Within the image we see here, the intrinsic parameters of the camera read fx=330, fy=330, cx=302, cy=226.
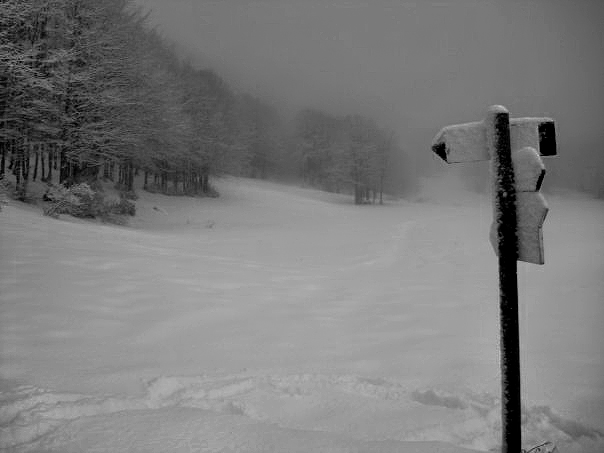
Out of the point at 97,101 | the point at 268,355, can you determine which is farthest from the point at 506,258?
the point at 97,101

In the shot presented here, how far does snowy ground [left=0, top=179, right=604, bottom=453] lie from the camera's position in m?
2.30

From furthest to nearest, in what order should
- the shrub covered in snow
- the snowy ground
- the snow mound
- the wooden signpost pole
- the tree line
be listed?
the tree line
the shrub covered in snow
the snowy ground
the snow mound
the wooden signpost pole

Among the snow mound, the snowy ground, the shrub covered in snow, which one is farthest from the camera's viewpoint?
the shrub covered in snow

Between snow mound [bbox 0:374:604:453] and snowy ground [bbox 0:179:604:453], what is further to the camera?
snowy ground [bbox 0:179:604:453]

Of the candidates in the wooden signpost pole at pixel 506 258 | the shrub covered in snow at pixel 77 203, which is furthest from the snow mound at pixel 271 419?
the shrub covered in snow at pixel 77 203

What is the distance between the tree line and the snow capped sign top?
450 inches

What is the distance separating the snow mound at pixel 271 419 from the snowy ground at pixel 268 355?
12mm

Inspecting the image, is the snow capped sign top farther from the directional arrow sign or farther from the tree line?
the tree line

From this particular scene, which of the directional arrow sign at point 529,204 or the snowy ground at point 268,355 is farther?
the snowy ground at point 268,355

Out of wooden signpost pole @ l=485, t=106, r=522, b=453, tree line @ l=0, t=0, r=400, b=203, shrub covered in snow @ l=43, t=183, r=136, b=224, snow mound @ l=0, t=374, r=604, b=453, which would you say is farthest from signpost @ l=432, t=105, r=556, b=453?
shrub covered in snow @ l=43, t=183, r=136, b=224

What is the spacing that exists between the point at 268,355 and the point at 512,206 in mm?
2734

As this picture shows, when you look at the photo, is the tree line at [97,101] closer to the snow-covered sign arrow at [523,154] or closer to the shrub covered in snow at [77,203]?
the shrub covered in snow at [77,203]

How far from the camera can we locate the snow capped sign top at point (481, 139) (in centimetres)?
192

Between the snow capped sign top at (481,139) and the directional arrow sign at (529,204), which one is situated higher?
the snow capped sign top at (481,139)
